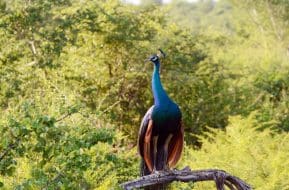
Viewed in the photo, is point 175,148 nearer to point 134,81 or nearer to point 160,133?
point 160,133

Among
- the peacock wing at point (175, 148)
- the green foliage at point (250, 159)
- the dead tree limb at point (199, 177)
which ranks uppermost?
the peacock wing at point (175, 148)

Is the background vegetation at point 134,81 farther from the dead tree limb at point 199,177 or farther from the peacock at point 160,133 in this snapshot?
the dead tree limb at point 199,177

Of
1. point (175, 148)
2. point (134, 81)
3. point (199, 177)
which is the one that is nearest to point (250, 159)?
point (175, 148)

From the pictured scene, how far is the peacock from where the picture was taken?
4.39m

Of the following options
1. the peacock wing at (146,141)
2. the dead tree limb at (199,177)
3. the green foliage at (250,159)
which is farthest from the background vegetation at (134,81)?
the dead tree limb at (199,177)

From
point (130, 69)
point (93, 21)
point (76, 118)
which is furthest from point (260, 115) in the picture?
point (76, 118)

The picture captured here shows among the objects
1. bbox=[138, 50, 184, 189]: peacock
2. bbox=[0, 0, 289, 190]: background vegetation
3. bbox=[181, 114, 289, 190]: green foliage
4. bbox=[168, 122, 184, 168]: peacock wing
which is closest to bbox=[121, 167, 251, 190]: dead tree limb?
bbox=[138, 50, 184, 189]: peacock

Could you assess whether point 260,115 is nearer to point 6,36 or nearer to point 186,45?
point 186,45

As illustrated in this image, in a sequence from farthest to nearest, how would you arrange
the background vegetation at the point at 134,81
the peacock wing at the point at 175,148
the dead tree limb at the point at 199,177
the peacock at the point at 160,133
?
the background vegetation at the point at 134,81 → the peacock wing at the point at 175,148 → the peacock at the point at 160,133 → the dead tree limb at the point at 199,177

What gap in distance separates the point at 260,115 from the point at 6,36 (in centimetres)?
597

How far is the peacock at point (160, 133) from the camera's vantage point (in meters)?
4.39

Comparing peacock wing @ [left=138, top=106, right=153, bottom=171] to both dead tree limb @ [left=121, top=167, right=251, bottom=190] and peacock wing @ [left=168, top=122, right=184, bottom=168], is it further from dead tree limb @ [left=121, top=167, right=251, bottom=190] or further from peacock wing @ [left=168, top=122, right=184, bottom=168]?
dead tree limb @ [left=121, top=167, right=251, bottom=190]

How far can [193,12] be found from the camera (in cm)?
5375

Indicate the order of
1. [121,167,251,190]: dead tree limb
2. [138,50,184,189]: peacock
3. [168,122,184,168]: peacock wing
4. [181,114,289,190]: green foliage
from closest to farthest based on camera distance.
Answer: [121,167,251,190]: dead tree limb, [138,50,184,189]: peacock, [168,122,184,168]: peacock wing, [181,114,289,190]: green foliage
